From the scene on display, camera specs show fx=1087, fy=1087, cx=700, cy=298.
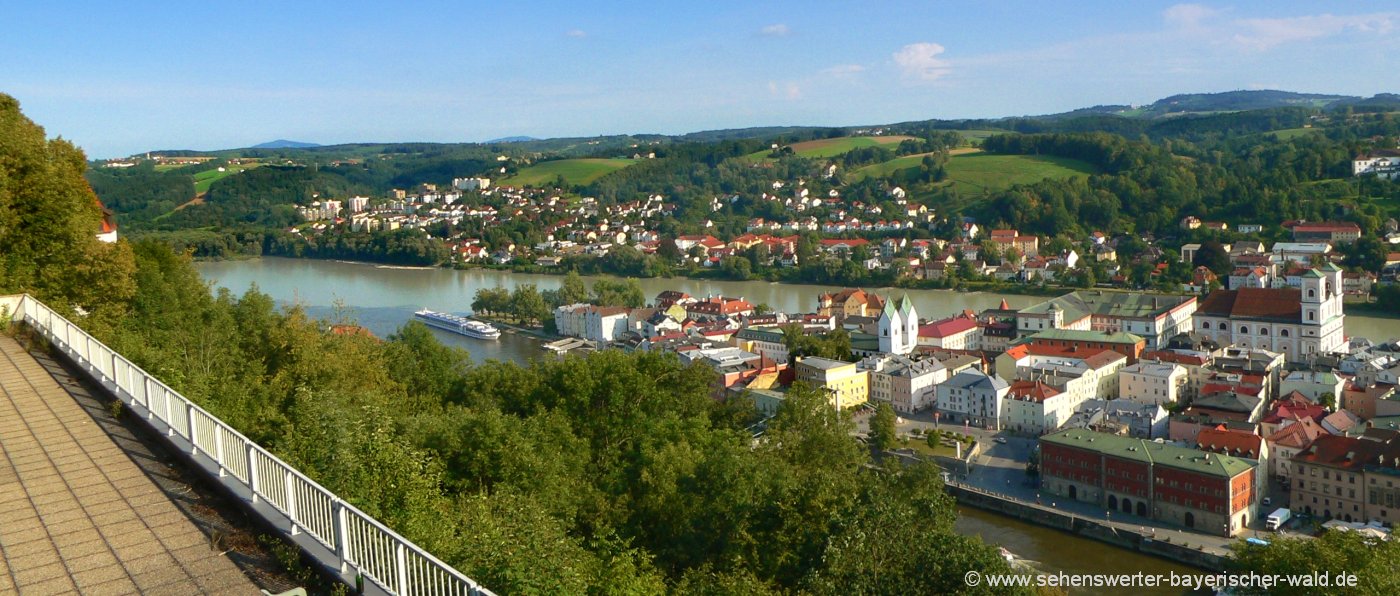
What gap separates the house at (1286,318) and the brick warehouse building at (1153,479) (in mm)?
9205

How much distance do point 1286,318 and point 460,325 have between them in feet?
50.0

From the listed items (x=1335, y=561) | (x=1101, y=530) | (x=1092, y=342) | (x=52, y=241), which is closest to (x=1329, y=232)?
(x=1092, y=342)

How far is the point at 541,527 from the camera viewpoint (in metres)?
2.83

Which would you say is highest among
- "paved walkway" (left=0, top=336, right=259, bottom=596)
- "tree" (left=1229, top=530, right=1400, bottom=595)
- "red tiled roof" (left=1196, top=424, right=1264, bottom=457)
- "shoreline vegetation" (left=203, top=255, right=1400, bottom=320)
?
"paved walkway" (left=0, top=336, right=259, bottom=596)

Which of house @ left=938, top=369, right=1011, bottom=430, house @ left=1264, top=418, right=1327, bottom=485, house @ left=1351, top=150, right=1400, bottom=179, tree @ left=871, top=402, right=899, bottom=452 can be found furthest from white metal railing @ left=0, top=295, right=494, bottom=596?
house @ left=1351, top=150, right=1400, bottom=179

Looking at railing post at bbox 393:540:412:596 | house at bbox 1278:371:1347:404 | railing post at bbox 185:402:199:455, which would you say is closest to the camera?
railing post at bbox 393:540:412:596

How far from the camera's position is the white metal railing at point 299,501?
2059 millimetres

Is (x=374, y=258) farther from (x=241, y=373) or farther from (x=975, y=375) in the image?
(x=241, y=373)

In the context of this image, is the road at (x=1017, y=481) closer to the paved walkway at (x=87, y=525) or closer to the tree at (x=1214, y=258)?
the paved walkway at (x=87, y=525)

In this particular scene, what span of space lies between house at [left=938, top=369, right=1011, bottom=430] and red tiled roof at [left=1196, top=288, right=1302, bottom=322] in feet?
23.6

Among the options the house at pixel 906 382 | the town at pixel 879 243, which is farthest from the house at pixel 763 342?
the town at pixel 879 243

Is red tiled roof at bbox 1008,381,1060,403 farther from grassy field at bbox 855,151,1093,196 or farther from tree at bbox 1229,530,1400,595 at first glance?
grassy field at bbox 855,151,1093,196

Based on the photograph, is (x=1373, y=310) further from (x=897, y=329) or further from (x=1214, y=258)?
(x=897, y=329)

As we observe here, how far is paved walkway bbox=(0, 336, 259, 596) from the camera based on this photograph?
2.17m
